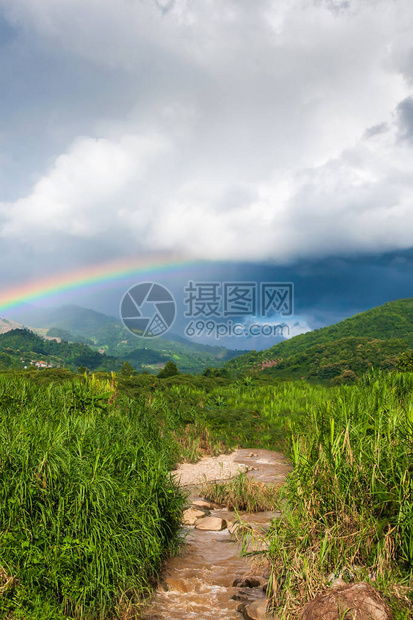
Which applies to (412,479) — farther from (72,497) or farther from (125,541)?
(72,497)

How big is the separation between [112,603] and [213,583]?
4.31 ft

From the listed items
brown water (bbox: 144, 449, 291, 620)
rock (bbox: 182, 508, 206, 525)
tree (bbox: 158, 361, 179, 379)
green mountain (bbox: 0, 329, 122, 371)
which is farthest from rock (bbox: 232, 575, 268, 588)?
green mountain (bbox: 0, 329, 122, 371)

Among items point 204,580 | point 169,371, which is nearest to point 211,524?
point 204,580

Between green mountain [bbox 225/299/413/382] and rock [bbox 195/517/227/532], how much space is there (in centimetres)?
2418

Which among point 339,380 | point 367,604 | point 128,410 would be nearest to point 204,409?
point 128,410

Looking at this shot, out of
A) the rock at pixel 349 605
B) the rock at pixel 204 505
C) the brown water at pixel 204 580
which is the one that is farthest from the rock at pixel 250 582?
the rock at pixel 204 505

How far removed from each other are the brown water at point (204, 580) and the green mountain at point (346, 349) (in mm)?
24768

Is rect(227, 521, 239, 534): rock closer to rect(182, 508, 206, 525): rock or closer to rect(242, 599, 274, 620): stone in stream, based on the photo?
rect(182, 508, 206, 525): rock

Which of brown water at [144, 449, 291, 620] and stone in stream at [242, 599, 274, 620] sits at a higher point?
stone in stream at [242, 599, 274, 620]

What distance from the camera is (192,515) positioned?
6.44 metres

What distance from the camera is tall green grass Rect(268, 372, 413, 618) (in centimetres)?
370

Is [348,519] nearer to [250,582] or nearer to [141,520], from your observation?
[250,582]

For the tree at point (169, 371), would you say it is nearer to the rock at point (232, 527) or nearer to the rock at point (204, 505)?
the rock at point (204, 505)

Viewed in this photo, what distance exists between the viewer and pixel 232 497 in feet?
23.1
